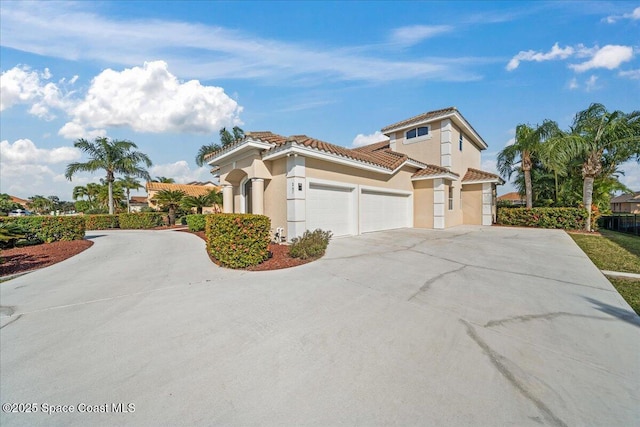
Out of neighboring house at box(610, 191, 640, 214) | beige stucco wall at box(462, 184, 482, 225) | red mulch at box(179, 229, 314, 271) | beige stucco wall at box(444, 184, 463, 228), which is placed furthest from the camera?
neighboring house at box(610, 191, 640, 214)

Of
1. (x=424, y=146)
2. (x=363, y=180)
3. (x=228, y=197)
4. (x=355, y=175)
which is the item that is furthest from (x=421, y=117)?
(x=228, y=197)

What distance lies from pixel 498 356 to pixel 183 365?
3.51 metres

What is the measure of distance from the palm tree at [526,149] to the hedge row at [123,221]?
2867cm

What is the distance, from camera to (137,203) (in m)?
49.0

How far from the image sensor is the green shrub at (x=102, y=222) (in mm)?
20406

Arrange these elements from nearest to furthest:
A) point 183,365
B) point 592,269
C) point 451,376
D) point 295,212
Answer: point 451,376 → point 183,365 → point 592,269 → point 295,212

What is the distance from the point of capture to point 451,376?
8.43ft

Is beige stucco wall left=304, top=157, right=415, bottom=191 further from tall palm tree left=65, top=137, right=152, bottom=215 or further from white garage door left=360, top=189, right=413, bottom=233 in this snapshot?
tall palm tree left=65, top=137, right=152, bottom=215

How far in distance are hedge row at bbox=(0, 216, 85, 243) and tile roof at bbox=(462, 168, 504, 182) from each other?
22.7 meters

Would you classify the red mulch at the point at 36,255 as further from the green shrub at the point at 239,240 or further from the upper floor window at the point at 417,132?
the upper floor window at the point at 417,132

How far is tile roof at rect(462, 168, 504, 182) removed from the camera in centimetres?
1689

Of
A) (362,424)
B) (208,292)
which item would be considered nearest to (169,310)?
(208,292)

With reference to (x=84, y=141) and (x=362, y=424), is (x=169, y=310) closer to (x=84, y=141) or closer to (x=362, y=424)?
(x=362, y=424)

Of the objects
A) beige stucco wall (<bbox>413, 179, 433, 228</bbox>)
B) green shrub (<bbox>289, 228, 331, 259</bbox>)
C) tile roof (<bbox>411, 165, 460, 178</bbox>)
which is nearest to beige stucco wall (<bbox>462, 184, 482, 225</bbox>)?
tile roof (<bbox>411, 165, 460, 178</bbox>)
